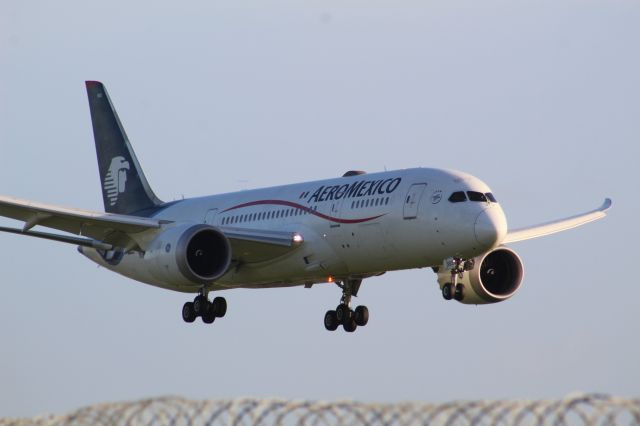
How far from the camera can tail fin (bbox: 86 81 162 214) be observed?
52.2 metres

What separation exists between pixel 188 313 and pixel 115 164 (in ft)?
39.5

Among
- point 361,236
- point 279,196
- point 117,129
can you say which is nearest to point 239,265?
point 279,196

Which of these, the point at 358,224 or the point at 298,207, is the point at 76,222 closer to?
the point at 298,207

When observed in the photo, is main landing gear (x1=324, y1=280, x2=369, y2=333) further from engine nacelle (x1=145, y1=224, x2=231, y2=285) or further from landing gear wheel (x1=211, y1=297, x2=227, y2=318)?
engine nacelle (x1=145, y1=224, x2=231, y2=285)

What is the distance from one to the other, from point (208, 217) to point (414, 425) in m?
33.8

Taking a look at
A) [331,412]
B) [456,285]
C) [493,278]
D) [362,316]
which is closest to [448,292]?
[456,285]

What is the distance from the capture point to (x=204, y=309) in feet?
143

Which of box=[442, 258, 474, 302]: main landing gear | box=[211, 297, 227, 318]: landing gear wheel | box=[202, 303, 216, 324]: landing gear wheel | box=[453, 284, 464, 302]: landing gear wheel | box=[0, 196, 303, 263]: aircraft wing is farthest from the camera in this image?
box=[211, 297, 227, 318]: landing gear wheel

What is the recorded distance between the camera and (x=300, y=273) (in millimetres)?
42656

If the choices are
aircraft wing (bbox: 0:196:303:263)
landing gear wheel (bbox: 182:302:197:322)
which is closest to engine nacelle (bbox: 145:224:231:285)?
aircraft wing (bbox: 0:196:303:263)

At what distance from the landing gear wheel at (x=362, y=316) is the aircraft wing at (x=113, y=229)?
416cm

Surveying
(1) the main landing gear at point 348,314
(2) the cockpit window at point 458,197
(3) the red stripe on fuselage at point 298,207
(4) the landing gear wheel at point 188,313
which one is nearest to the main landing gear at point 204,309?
(4) the landing gear wheel at point 188,313

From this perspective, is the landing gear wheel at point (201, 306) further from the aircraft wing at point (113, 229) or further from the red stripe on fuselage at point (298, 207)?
the red stripe on fuselage at point (298, 207)

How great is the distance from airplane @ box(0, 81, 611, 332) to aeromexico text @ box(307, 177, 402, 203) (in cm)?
4
